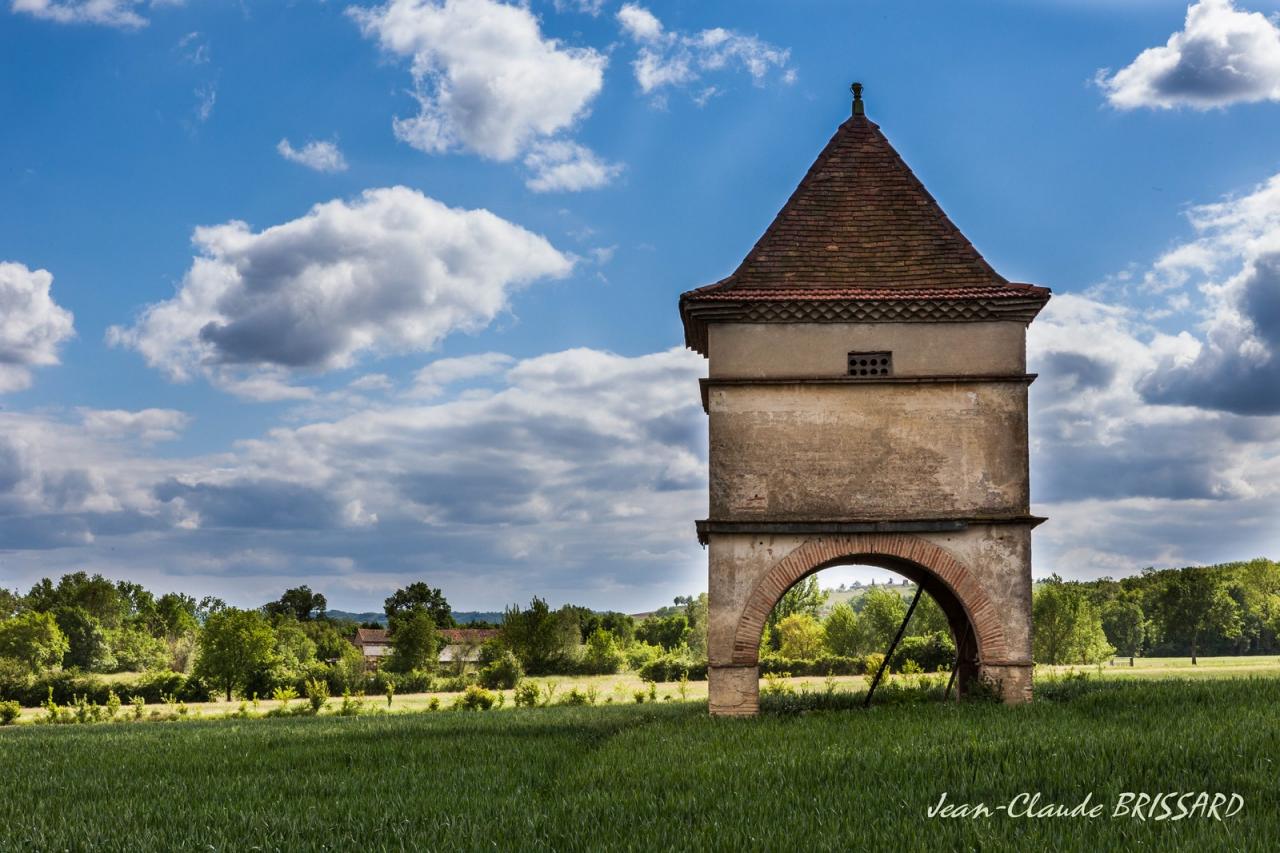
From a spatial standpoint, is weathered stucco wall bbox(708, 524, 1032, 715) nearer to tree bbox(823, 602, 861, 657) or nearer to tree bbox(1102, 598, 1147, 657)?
tree bbox(823, 602, 861, 657)

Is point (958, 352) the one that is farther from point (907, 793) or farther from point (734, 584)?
point (907, 793)

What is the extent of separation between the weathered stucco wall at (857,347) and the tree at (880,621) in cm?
4911

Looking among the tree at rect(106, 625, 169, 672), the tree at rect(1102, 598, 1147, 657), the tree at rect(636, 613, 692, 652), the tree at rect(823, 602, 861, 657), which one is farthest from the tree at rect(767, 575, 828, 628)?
the tree at rect(106, 625, 169, 672)

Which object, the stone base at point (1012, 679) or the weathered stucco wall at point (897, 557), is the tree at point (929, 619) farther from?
the weathered stucco wall at point (897, 557)

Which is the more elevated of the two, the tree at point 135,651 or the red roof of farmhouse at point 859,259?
the red roof of farmhouse at point 859,259

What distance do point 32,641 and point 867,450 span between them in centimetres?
6525

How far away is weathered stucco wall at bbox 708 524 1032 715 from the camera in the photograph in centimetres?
1636

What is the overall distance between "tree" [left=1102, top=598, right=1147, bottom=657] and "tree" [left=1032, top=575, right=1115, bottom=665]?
980 inches

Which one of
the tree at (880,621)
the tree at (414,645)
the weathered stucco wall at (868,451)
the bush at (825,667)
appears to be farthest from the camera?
the tree at (880,621)

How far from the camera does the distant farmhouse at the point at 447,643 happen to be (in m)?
57.2

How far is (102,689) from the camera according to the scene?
42656mm

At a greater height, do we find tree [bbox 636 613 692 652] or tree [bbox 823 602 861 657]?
tree [bbox 823 602 861 657]

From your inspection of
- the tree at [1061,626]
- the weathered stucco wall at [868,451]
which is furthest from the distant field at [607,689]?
the weathered stucco wall at [868,451]

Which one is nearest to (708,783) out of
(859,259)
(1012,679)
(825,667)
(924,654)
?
(1012,679)
